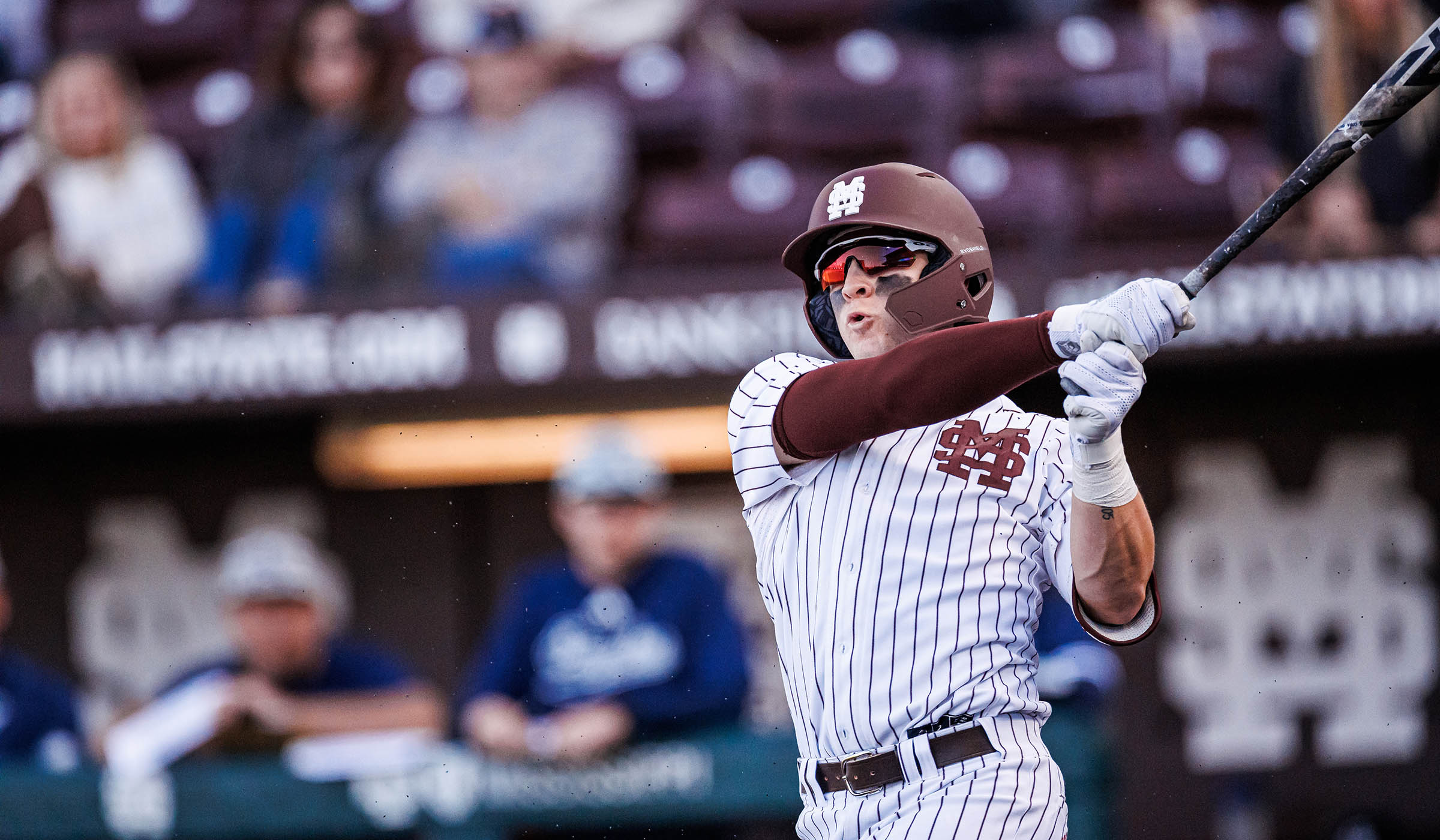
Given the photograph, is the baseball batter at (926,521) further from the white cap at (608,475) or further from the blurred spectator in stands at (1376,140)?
the blurred spectator in stands at (1376,140)

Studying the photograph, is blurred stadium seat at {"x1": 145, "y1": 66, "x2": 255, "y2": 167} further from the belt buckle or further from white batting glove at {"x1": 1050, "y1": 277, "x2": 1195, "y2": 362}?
white batting glove at {"x1": 1050, "y1": 277, "x2": 1195, "y2": 362}

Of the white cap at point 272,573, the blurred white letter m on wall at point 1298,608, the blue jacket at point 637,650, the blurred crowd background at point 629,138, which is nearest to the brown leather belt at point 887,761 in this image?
the blue jacket at point 637,650

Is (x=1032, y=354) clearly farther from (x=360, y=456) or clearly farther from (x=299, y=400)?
(x=360, y=456)

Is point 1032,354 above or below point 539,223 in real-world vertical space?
below

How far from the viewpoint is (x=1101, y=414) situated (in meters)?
1.87

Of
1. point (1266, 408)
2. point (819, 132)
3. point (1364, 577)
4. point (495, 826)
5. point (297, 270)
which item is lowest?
point (495, 826)

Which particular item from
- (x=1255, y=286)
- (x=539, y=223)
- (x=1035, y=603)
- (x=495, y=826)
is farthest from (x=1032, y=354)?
(x=539, y=223)

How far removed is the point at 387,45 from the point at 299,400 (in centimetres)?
137

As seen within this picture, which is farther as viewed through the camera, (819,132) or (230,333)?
(819,132)

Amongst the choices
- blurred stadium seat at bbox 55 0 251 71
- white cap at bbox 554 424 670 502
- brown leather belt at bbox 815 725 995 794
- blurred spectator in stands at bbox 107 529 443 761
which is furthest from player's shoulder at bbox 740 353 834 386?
blurred stadium seat at bbox 55 0 251 71

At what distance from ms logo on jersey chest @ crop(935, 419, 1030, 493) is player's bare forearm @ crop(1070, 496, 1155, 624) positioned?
5.5 inches

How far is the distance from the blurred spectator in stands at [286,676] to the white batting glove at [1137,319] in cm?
275

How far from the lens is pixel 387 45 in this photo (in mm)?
5668

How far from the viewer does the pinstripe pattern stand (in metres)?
2.06
